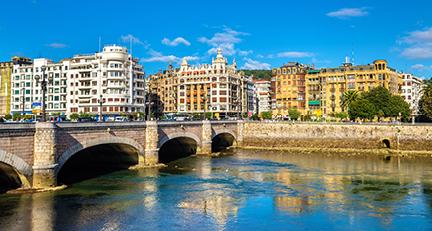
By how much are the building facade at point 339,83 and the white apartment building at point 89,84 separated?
2610 inches

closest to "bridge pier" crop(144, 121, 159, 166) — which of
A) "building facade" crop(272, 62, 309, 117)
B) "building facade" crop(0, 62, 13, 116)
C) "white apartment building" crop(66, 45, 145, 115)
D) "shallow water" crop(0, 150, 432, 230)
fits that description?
"shallow water" crop(0, 150, 432, 230)

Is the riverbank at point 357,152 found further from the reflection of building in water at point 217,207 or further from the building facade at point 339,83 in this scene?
the reflection of building in water at point 217,207

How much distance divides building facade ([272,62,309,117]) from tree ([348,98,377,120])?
40313mm

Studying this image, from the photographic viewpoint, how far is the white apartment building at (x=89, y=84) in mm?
128375

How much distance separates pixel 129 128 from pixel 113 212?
27.5 metres

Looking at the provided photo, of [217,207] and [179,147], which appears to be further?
[179,147]

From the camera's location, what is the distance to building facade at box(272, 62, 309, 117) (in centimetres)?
16650

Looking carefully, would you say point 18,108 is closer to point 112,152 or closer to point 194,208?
point 112,152

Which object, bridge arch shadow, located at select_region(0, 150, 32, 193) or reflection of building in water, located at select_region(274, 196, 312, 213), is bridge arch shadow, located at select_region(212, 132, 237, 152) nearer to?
reflection of building in water, located at select_region(274, 196, 312, 213)

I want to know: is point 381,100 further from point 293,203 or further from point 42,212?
point 42,212

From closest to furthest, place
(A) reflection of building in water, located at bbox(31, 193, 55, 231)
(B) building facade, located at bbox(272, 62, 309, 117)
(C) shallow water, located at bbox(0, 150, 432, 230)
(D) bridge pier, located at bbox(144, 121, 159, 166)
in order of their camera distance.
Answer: (A) reflection of building in water, located at bbox(31, 193, 55, 231)
(C) shallow water, located at bbox(0, 150, 432, 230)
(D) bridge pier, located at bbox(144, 121, 159, 166)
(B) building facade, located at bbox(272, 62, 309, 117)

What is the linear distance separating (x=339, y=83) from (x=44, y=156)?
412 feet

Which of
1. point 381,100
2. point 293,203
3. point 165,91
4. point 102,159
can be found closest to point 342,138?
point 381,100

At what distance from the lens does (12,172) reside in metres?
51.5
